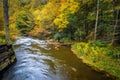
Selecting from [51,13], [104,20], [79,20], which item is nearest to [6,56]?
[104,20]

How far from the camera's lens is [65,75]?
33.1 feet

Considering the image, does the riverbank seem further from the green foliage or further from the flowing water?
the green foliage

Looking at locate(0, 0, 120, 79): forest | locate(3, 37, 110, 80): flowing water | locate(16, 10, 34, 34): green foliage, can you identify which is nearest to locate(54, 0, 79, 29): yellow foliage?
locate(0, 0, 120, 79): forest

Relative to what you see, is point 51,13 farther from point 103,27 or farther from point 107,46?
point 107,46

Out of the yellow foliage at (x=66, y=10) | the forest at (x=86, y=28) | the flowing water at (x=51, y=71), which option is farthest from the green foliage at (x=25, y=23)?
the flowing water at (x=51, y=71)

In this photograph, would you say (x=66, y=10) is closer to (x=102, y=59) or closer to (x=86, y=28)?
(x=86, y=28)

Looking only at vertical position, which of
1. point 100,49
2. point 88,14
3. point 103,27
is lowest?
point 100,49

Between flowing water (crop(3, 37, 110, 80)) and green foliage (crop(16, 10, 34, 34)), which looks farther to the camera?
green foliage (crop(16, 10, 34, 34))

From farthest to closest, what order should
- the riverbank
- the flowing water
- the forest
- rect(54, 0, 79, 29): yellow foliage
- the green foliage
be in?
the green foliage, rect(54, 0, 79, 29): yellow foliage, the forest, the riverbank, the flowing water

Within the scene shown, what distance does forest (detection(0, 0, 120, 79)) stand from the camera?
43.4 feet

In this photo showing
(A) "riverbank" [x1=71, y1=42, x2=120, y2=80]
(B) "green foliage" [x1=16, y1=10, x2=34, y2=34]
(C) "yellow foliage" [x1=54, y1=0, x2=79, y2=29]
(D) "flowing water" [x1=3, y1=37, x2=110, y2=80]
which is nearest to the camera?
(D) "flowing water" [x1=3, y1=37, x2=110, y2=80]

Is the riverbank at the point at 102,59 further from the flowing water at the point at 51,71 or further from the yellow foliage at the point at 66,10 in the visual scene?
the yellow foliage at the point at 66,10

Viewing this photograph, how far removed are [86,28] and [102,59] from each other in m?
9.26

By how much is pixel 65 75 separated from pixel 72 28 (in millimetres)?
13805
